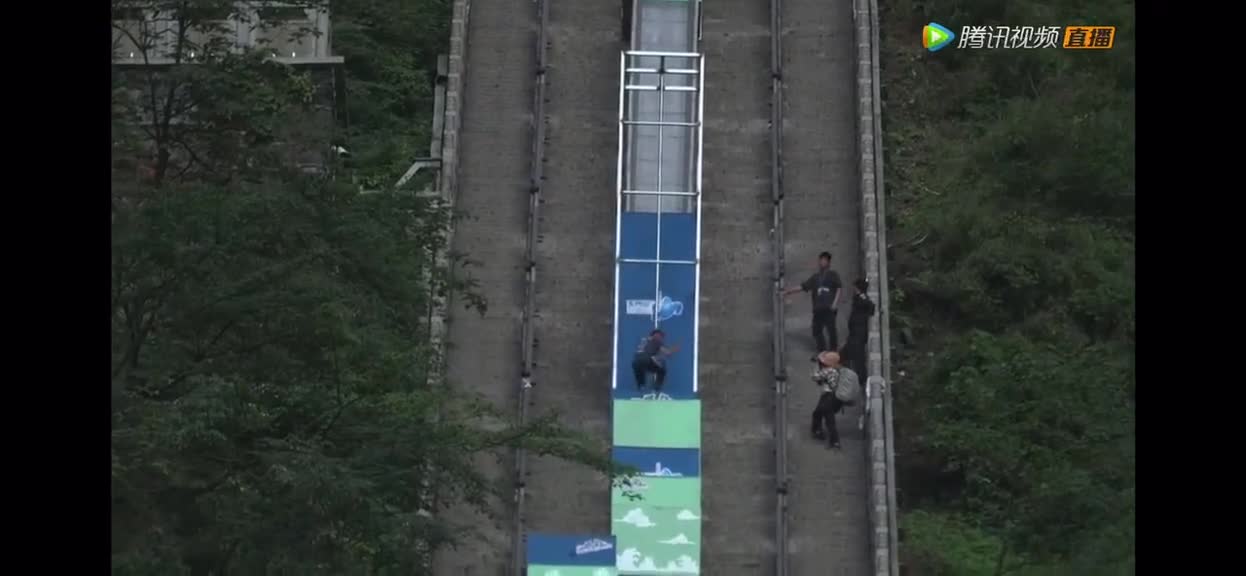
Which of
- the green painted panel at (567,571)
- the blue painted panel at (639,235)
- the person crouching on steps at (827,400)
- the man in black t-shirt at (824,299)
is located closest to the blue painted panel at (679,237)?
the blue painted panel at (639,235)

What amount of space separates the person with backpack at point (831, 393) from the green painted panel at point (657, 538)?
2231mm

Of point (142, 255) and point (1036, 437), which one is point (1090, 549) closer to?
point (1036, 437)

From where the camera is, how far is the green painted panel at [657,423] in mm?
35594

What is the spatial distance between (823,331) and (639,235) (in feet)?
10.6

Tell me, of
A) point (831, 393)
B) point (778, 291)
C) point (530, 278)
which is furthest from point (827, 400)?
point (530, 278)

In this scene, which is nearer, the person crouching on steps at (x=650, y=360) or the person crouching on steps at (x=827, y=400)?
the person crouching on steps at (x=827, y=400)

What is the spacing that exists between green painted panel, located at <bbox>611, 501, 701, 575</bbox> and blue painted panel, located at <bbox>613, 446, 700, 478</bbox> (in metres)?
0.62

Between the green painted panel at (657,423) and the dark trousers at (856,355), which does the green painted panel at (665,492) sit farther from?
the dark trousers at (856,355)

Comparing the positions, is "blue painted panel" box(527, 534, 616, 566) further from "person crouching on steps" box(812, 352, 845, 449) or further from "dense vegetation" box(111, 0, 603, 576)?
"dense vegetation" box(111, 0, 603, 576)

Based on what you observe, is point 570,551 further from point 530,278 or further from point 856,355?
point 530,278

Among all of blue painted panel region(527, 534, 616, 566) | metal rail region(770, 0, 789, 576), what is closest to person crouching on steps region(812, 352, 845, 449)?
metal rail region(770, 0, 789, 576)

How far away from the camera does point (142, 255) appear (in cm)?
2380

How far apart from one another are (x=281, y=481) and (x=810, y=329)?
1522 cm
